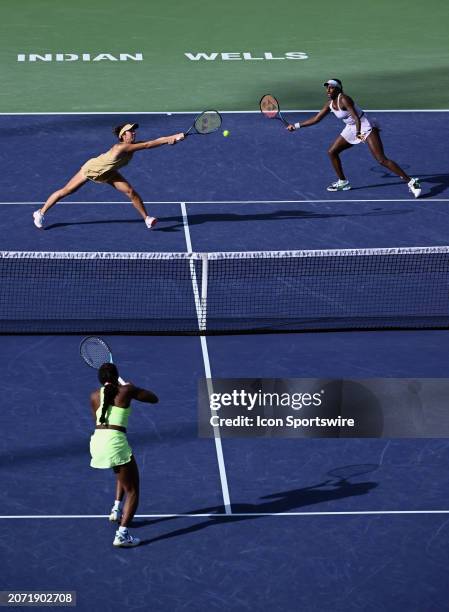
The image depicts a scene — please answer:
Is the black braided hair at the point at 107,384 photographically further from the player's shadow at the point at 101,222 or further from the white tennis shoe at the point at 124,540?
the player's shadow at the point at 101,222

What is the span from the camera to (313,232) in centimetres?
2000

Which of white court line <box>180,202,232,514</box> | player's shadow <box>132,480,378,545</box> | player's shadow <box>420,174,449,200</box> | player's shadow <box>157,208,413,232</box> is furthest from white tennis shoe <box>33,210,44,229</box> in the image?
player's shadow <box>132,480,378,545</box>

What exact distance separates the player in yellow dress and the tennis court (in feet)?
1.51

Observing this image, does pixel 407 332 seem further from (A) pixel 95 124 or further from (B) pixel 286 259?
(A) pixel 95 124

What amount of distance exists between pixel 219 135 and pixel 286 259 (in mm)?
5557

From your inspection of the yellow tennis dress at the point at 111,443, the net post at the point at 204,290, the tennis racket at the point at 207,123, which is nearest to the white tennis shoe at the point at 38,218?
the tennis racket at the point at 207,123

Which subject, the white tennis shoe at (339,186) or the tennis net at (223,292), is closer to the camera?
the tennis net at (223,292)

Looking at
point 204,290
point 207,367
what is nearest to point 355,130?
point 204,290

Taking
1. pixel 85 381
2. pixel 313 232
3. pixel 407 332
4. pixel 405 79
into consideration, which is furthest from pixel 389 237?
pixel 405 79

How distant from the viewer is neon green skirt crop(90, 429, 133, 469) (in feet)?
38.7

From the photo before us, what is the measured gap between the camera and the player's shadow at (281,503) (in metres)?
12.6

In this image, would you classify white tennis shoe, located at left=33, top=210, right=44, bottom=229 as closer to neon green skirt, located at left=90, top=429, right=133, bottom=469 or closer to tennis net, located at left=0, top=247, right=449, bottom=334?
tennis net, located at left=0, top=247, right=449, bottom=334

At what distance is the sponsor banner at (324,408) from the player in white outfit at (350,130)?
18.7 feet

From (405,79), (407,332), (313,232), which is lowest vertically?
(407,332)
